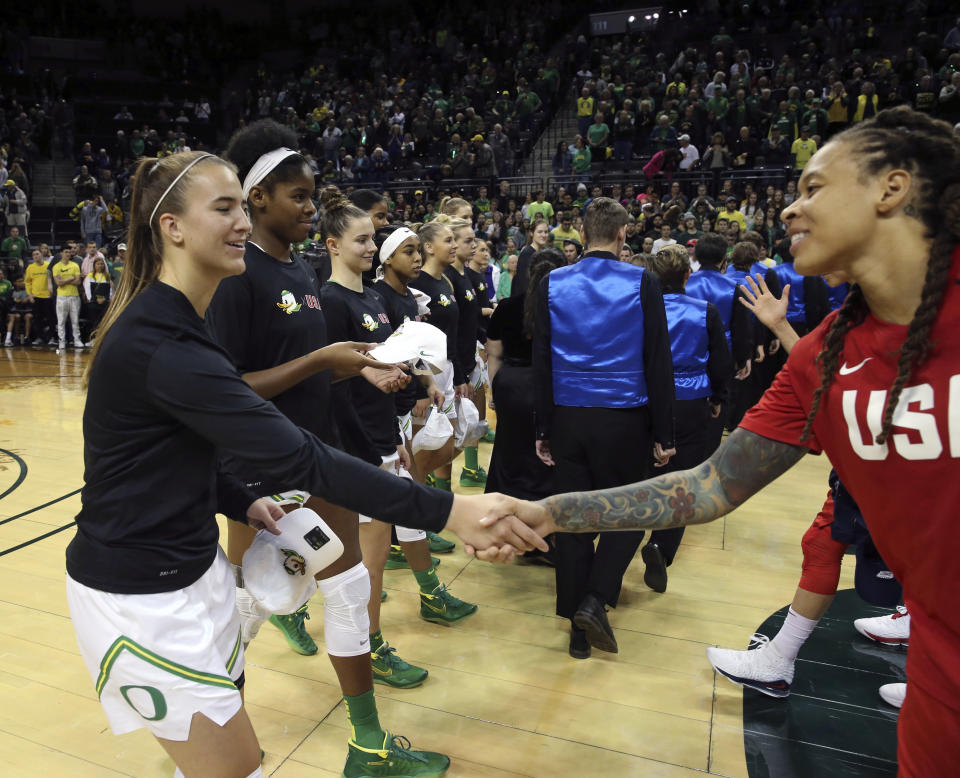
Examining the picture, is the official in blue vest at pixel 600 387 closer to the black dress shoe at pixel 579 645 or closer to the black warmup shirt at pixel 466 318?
the black dress shoe at pixel 579 645

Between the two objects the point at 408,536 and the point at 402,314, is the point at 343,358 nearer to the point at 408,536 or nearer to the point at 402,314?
the point at 408,536

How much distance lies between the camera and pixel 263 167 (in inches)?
95.4

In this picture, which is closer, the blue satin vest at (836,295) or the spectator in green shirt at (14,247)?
the blue satin vest at (836,295)

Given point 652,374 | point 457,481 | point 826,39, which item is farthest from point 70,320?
point 826,39

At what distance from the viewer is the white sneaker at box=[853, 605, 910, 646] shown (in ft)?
10.7

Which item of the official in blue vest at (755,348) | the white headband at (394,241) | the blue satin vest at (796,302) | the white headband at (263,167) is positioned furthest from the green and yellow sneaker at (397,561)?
the blue satin vest at (796,302)

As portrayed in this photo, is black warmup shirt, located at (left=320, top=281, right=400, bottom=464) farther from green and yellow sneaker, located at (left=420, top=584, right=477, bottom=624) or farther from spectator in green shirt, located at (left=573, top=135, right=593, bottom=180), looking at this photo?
spectator in green shirt, located at (left=573, top=135, right=593, bottom=180)

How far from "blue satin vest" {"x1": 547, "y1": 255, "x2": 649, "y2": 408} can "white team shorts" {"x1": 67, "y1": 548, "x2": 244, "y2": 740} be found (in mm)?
2011

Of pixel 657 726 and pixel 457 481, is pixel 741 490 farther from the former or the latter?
pixel 457 481

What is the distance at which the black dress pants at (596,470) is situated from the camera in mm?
3262

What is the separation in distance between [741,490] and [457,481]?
13.2 ft

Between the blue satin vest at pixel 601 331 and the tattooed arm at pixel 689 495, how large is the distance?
1.36 m

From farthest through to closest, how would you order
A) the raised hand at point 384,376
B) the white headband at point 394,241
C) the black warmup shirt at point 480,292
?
the black warmup shirt at point 480,292
the white headband at point 394,241
the raised hand at point 384,376

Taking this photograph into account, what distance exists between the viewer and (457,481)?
5.62m
